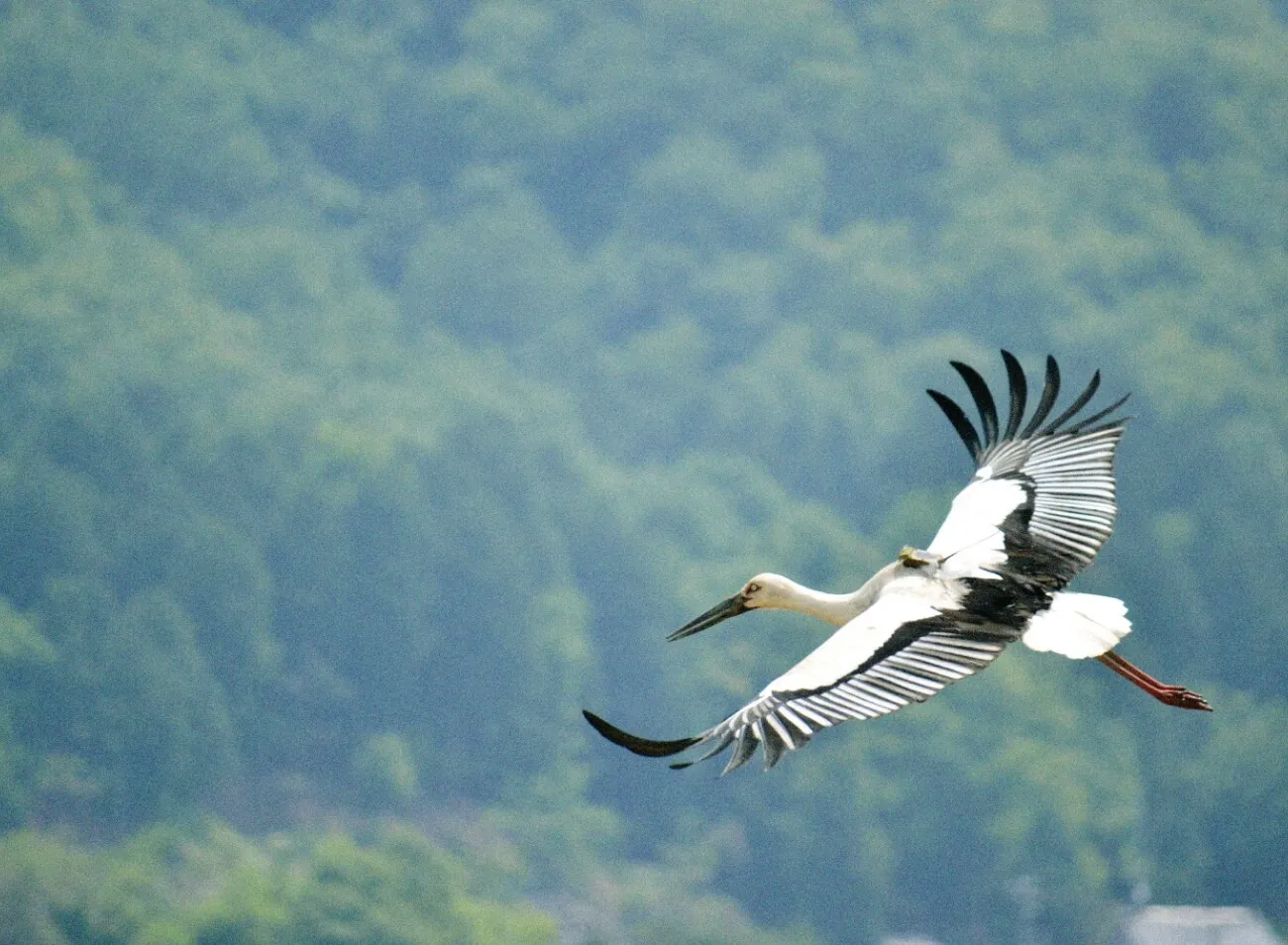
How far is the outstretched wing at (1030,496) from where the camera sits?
1116 centimetres

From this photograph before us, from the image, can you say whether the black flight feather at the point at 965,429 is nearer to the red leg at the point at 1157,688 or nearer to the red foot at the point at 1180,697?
the red leg at the point at 1157,688

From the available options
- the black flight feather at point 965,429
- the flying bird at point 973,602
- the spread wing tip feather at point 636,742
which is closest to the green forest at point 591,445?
the black flight feather at point 965,429

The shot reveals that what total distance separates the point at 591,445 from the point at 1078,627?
61491 mm

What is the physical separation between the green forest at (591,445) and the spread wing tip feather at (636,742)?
42331mm

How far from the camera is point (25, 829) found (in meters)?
55.5

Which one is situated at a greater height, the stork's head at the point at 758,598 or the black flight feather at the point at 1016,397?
the black flight feather at the point at 1016,397

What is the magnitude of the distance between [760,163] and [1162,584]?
84.0 feet

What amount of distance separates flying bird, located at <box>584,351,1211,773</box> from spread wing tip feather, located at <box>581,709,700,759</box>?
0.01 m

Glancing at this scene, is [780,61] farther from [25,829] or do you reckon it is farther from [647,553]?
[25,829]

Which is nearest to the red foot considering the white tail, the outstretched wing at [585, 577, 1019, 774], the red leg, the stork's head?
the red leg

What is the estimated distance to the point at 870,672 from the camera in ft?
32.4

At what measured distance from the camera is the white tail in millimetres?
10359

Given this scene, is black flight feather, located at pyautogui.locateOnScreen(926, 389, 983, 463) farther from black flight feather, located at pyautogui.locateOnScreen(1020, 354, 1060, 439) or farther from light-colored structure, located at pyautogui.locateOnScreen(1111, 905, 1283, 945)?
light-colored structure, located at pyautogui.locateOnScreen(1111, 905, 1283, 945)

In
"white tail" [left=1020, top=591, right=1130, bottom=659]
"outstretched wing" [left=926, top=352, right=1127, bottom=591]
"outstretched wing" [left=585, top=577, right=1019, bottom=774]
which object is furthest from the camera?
"outstretched wing" [left=926, top=352, right=1127, bottom=591]
